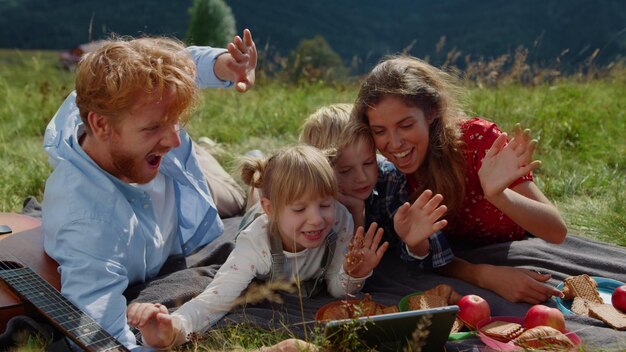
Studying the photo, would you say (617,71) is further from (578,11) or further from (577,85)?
(578,11)

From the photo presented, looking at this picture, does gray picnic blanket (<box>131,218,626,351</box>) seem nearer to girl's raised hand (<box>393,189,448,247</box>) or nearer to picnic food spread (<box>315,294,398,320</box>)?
picnic food spread (<box>315,294,398,320</box>)

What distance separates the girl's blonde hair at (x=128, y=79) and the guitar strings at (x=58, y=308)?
2.48ft

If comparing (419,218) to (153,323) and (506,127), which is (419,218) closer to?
(153,323)

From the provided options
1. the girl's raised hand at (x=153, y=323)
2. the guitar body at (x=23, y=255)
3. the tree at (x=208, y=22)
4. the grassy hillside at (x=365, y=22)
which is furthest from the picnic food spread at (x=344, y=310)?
the grassy hillside at (x=365, y=22)

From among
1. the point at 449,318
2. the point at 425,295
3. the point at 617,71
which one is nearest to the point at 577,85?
the point at 617,71

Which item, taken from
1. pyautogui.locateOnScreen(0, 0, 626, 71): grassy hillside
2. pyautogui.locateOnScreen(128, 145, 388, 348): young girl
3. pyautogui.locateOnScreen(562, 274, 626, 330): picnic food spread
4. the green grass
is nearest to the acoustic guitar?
pyautogui.locateOnScreen(128, 145, 388, 348): young girl

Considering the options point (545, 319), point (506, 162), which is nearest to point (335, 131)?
Answer: point (506, 162)

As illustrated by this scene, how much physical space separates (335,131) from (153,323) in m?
1.63

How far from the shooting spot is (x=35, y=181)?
5.40 metres

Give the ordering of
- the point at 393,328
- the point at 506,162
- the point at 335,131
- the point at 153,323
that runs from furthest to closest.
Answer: the point at 335,131, the point at 506,162, the point at 153,323, the point at 393,328

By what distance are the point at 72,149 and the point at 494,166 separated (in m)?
1.99

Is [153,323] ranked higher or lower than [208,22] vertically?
higher

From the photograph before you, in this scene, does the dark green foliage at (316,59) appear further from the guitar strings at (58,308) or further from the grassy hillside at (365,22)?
the grassy hillside at (365,22)

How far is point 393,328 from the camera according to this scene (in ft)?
8.47
